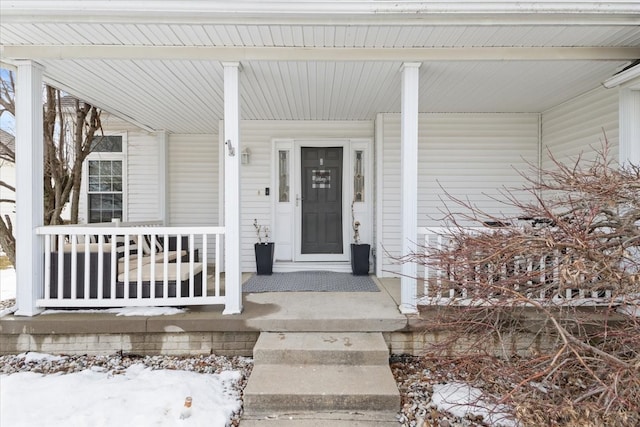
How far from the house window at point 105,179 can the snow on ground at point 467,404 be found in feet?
19.0

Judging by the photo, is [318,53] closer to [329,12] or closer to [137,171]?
[329,12]

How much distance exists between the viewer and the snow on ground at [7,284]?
551 centimetres

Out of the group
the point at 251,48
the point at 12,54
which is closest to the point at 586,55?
the point at 251,48

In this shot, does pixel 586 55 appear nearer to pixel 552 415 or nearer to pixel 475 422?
pixel 552 415

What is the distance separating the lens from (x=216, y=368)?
3082 millimetres

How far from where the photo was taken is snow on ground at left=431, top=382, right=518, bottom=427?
7.72 ft

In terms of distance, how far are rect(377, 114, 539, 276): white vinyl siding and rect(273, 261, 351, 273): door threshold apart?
66 centimetres

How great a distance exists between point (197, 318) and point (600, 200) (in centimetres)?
323

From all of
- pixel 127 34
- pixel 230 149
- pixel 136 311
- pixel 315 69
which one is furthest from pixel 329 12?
pixel 136 311

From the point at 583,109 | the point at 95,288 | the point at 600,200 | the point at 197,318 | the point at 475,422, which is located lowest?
the point at 475,422

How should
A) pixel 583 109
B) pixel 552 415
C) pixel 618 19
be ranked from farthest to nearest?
1. pixel 583 109
2. pixel 618 19
3. pixel 552 415

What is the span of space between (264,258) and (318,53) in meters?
3.06

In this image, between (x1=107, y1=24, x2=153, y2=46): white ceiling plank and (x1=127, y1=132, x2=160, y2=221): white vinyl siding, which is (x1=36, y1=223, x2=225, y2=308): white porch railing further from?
(x1=127, y1=132, x2=160, y2=221): white vinyl siding

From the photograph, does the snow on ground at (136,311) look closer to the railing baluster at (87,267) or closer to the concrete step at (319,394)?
the railing baluster at (87,267)
